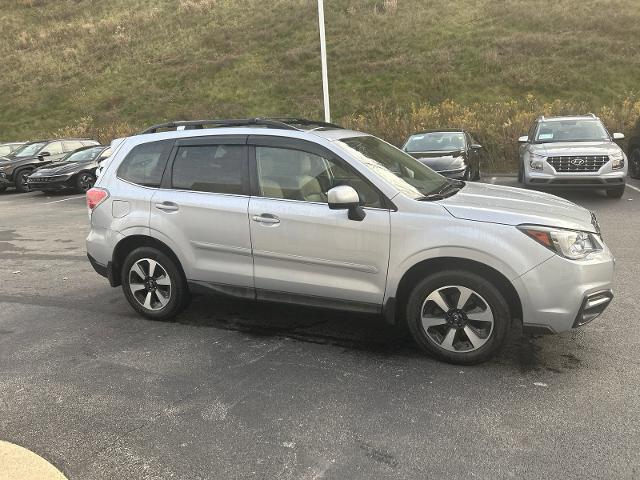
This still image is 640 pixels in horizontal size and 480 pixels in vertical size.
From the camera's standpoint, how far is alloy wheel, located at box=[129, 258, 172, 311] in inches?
186

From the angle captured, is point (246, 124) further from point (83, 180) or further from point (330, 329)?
point (83, 180)

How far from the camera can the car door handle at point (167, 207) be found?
14.8ft

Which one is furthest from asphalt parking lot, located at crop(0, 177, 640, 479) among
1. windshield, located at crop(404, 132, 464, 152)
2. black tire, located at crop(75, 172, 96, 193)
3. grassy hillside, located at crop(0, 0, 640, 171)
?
grassy hillside, located at crop(0, 0, 640, 171)

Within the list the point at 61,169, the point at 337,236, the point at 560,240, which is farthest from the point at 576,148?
the point at 61,169

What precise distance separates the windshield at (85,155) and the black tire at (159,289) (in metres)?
12.4

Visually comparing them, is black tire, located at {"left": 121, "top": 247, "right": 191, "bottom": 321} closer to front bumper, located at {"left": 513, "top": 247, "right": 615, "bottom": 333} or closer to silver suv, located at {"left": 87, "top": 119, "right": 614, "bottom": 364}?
silver suv, located at {"left": 87, "top": 119, "right": 614, "bottom": 364}

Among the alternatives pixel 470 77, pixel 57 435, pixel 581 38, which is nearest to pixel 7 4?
pixel 470 77

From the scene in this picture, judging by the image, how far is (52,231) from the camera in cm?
973

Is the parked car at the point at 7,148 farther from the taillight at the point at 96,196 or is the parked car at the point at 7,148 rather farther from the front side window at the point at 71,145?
the taillight at the point at 96,196

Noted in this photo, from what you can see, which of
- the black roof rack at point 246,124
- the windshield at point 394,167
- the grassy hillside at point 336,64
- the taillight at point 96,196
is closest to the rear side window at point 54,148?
the grassy hillside at point 336,64

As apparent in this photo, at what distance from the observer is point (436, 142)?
41.3 ft

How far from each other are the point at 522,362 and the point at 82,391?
305cm

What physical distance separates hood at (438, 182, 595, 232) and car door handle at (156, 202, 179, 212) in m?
2.23

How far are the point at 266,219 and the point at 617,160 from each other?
27.5ft
